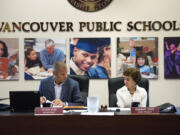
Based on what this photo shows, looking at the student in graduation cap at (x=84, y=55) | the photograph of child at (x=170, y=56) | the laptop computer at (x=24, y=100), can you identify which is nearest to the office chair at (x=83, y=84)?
the student in graduation cap at (x=84, y=55)

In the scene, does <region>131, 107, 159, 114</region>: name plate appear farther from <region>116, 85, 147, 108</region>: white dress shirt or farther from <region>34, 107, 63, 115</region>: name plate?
<region>116, 85, 147, 108</region>: white dress shirt

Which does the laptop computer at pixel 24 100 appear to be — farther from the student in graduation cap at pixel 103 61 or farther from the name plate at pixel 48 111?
the student in graduation cap at pixel 103 61

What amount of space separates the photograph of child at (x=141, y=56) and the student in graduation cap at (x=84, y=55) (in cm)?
36

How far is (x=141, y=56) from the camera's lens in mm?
4398

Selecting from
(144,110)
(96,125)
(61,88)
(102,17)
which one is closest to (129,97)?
(61,88)

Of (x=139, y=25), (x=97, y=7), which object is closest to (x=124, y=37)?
(x=139, y=25)

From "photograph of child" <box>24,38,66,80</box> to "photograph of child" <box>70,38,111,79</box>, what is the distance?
20 centimetres

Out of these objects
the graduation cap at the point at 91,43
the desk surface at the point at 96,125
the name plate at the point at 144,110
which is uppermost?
the graduation cap at the point at 91,43

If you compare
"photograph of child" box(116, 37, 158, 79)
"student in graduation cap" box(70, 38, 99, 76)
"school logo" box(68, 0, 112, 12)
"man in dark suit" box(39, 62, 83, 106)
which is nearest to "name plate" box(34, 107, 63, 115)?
"man in dark suit" box(39, 62, 83, 106)

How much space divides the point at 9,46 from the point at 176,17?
247cm

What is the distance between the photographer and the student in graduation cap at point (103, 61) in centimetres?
440

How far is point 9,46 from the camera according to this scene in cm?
444

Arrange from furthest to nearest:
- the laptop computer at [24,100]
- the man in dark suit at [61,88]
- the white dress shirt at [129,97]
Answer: the man in dark suit at [61,88], the white dress shirt at [129,97], the laptop computer at [24,100]

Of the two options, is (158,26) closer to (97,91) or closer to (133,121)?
(97,91)
